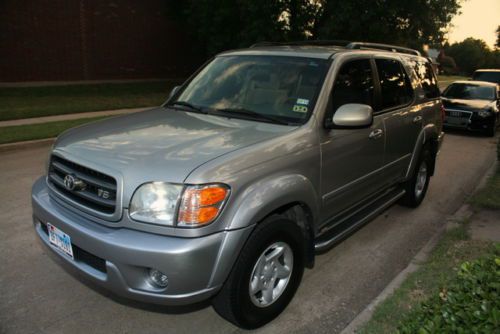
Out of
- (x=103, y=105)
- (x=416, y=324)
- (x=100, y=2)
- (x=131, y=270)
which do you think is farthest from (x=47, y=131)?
(x=100, y=2)

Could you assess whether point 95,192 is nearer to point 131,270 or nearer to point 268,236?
point 131,270

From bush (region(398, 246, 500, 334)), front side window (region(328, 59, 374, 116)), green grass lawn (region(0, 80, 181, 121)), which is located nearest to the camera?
bush (region(398, 246, 500, 334))

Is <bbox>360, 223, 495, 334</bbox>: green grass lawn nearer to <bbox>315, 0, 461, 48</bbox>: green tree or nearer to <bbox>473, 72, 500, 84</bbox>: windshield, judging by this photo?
<bbox>315, 0, 461, 48</bbox>: green tree

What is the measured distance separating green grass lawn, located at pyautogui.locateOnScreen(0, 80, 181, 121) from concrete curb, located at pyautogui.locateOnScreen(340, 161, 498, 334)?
1002 centimetres

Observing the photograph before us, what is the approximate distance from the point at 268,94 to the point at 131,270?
1.86 meters

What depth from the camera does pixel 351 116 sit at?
330 cm

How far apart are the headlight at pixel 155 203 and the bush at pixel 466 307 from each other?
1.37 metres

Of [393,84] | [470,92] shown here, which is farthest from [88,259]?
[470,92]

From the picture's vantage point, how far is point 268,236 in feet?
9.25

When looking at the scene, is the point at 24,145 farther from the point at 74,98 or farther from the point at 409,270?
the point at 74,98

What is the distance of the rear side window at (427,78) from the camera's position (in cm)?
544

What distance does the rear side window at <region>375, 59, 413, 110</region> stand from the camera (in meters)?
4.41

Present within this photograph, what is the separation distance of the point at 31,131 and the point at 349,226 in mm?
7684

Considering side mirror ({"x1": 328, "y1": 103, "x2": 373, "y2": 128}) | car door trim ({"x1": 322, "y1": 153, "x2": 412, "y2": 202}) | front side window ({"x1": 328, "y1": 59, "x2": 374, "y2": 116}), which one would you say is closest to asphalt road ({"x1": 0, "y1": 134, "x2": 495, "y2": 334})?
car door trim ({"x1": 322, "y1": 153, "x2": 412, "y2": 202})
